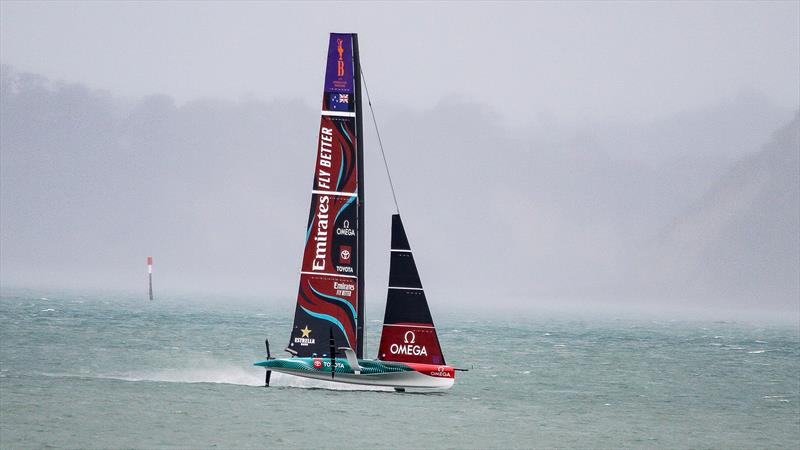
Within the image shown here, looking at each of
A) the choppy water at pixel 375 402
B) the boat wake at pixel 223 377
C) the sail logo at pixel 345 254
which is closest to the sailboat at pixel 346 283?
the sail logo at pixel 345 254

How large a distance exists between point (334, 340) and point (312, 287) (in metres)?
1.81

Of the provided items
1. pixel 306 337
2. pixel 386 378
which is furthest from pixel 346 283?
pixel 386 378

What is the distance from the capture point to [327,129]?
3962 centimetres

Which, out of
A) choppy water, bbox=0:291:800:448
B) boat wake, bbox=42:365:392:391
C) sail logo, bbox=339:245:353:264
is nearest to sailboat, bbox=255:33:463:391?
sail logo, bbox=339:245:353:264

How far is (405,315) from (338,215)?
3.78m

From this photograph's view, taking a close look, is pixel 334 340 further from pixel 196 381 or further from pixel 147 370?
pixel 147 370

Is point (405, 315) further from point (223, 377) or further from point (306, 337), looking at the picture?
point (223, 377)

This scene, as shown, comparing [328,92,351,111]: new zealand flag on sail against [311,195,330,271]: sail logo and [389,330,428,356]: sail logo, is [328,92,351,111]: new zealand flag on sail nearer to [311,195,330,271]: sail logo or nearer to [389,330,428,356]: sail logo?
[311,195,330,271]: sail logo

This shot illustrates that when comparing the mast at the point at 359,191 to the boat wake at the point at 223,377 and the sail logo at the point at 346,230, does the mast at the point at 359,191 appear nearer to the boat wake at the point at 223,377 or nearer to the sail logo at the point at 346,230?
the sail logo at the point at 346,230

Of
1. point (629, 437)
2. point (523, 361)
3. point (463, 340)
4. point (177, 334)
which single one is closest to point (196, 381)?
point (629, 437)

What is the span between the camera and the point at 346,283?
39.9 m

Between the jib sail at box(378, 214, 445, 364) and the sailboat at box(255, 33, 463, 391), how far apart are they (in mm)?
31

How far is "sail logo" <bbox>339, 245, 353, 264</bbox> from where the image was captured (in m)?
39.8

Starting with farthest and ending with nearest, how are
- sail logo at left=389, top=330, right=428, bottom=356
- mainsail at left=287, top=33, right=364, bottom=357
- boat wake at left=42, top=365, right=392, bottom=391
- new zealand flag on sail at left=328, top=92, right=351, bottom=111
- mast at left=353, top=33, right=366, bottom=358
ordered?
1. boat wake at left=42, top=365, right=392, bottom=391
2. sail logo at left=389, top=330, right=428, bottom=356
3. new zealand flag on sail at left=328, top=92, right=351, bottom=111
4. mainsail at left=287, top=33, right=364, bottom=357
5. mast at left=353, top=33, right=366, bottom=358
